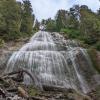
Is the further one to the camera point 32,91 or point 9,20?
point 9,20

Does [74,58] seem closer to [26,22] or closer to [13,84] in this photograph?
[13,84]

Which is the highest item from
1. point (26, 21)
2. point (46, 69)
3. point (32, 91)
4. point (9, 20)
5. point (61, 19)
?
point (61, 19)

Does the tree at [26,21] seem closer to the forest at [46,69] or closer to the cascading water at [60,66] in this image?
the forest at [46,69]

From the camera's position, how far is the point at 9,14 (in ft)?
139

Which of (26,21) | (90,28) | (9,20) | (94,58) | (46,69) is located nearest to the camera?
(46,69)

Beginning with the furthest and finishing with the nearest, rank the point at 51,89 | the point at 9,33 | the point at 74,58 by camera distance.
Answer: the point at 9,33, the point at 74,58, the point at 51,89

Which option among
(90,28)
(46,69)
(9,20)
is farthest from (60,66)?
(90,28)

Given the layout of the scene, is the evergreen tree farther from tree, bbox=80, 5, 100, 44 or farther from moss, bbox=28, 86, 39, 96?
moss, bbox=28, 86, 39, 96

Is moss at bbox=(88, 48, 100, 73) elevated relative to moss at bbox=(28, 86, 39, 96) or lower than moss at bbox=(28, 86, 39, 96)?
elevated

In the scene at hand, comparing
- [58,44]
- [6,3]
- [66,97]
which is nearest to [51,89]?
[66,97]

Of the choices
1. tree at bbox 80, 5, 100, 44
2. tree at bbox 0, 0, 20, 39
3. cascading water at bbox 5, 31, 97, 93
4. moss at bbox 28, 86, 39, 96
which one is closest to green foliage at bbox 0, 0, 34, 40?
tree at bbox 0, 0, 20, 39

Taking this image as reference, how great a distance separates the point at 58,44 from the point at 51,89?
1502 centimetres

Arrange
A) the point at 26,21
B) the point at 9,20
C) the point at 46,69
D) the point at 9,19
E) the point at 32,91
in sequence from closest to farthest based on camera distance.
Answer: the point at 32,91 → the point at 46,69 → the point at 9,20 → the point at 9,19 → the point at 26,21

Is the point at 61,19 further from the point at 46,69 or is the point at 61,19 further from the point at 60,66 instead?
the point at 46,69
